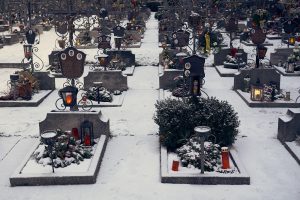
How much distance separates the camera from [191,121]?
11.6 metres

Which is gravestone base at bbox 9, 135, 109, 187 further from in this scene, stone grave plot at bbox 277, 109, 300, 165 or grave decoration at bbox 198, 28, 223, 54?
grave decoration at bbox 198, 28, 223, 54

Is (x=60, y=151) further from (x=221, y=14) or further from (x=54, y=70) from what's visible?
(x=221, y=14)

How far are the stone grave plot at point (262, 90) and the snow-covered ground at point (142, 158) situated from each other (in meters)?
0.35

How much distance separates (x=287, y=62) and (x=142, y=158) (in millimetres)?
13048

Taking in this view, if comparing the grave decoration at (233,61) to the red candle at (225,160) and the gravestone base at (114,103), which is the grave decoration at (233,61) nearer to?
the gravestone base at (114,103)

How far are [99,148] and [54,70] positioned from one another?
11.9 meters

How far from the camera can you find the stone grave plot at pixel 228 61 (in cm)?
2184

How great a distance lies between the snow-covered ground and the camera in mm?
9648

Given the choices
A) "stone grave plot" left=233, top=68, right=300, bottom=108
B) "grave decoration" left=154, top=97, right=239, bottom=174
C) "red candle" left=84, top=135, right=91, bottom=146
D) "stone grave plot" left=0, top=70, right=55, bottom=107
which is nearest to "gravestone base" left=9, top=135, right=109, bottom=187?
"red candle" left=84, top=135, right=91, bottom=146

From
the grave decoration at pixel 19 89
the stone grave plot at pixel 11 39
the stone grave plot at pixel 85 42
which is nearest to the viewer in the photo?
the grave decoration at pixel 19 89

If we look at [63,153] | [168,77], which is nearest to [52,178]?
[63,153]

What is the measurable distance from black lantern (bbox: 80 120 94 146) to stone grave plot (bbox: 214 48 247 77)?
439 inches

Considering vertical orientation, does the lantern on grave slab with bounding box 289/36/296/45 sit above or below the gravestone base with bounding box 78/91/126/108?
above

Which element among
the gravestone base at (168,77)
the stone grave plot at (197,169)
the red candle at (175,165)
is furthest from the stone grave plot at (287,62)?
the red candle at (175,165)
